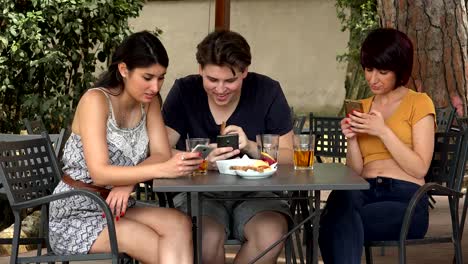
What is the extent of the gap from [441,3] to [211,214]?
416 centimetres

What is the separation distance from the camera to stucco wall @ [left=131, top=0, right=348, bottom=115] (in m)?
18.5

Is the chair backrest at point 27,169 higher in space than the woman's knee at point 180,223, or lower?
higher

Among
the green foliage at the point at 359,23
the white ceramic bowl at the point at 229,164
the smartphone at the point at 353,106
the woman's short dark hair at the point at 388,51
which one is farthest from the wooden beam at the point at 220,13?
the green foliage at the point at 359,23

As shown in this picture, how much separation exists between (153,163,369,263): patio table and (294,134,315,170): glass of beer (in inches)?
1.3

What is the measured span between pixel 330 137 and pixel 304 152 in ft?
7.30

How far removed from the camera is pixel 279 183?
375 centimetres

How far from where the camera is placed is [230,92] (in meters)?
4.35

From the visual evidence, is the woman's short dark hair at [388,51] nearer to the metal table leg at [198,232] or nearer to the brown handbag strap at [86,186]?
the metal table leg at [198,232]

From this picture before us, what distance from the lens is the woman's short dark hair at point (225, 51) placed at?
4281 mm

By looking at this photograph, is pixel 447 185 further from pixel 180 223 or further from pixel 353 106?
pixel 180 223

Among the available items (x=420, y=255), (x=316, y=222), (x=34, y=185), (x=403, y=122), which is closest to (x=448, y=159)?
(x=403, y=122)

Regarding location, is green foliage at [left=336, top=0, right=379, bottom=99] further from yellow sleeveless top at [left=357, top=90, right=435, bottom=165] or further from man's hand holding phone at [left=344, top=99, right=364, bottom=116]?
man's hand holding phone at [left=344, top=99, right=364, bottom=116]

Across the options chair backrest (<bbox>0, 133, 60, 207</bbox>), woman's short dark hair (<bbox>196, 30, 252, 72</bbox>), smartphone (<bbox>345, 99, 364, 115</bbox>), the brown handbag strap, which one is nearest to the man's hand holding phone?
smartphone (<bbox>345, 99, 364, 115</bbox>)

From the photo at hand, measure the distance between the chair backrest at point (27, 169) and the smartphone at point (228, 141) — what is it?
0.70 m
